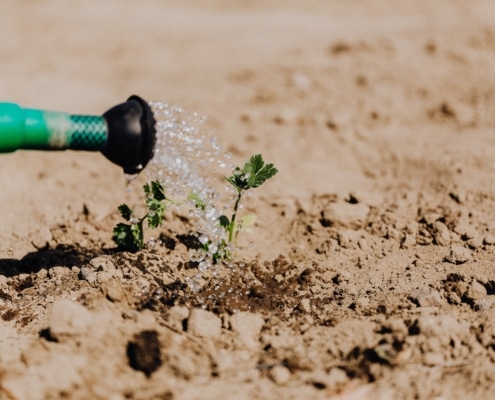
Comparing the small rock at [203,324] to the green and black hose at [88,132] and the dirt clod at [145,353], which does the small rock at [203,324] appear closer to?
the dirt clod at [145,353]

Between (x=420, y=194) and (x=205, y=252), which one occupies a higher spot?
(x=420, y=194)

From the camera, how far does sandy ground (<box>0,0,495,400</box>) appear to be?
87.7 inches

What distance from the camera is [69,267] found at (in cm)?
289

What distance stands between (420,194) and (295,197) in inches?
27.9

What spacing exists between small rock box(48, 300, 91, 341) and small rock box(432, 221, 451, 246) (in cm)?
168

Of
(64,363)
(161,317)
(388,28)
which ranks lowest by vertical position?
(64,363)

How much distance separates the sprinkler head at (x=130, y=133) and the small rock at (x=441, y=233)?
1463 mm

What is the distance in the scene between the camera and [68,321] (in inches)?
89.4

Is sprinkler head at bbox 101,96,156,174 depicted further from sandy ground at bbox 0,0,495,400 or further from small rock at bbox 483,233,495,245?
small rock at bbox 483,233,495,245

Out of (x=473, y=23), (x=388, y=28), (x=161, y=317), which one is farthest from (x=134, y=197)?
(x=473, y=23)

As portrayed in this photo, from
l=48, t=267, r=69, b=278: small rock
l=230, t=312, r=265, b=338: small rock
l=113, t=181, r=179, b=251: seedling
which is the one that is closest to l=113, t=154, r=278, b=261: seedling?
Answer: l=113, t=181, r=179, b=251: seedling

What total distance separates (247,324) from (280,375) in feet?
1.10

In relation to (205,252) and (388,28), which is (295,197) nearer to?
(205,252)

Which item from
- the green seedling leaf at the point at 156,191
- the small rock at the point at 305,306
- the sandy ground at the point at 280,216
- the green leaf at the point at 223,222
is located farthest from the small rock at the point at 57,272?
the small rock at the point at 305,306
